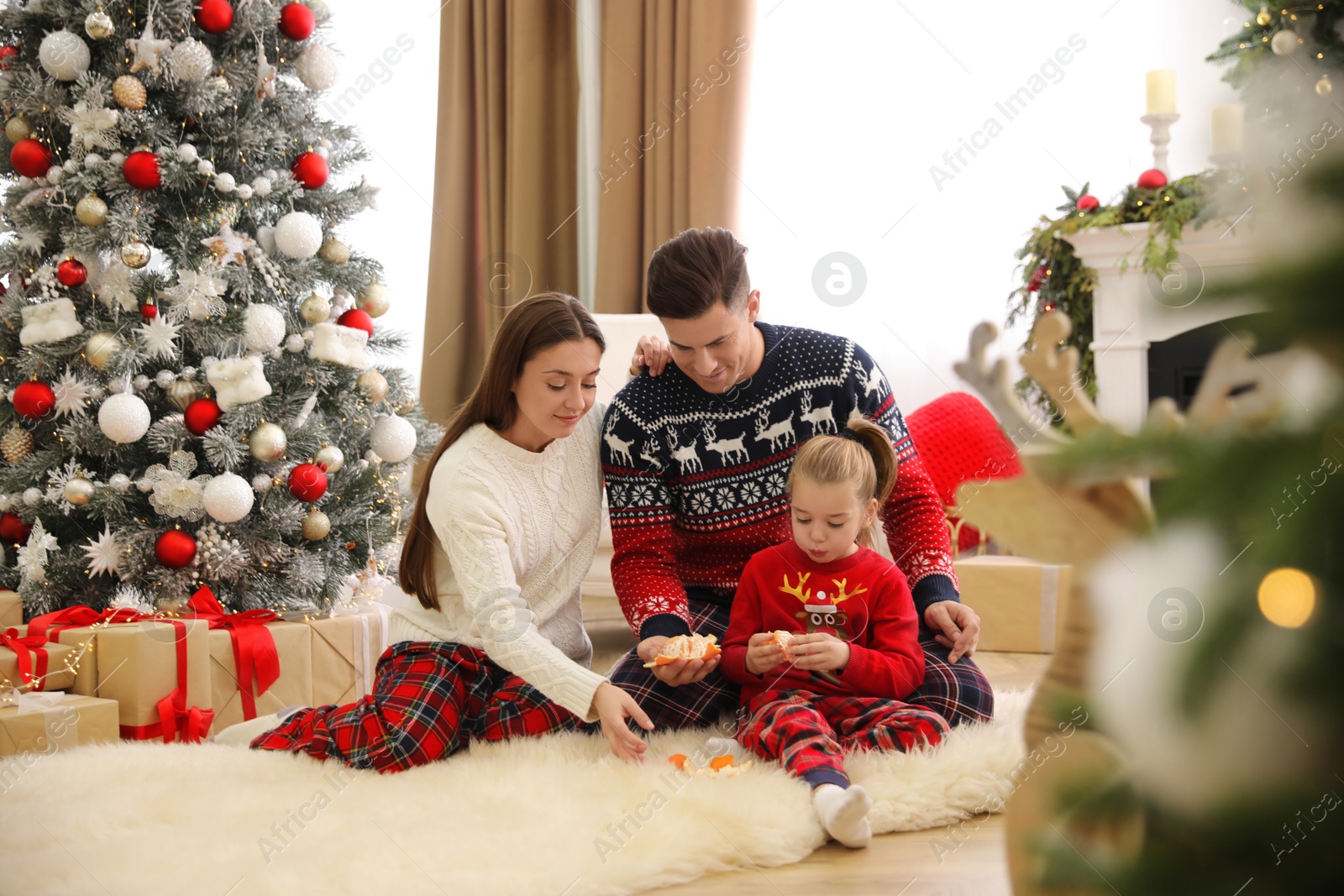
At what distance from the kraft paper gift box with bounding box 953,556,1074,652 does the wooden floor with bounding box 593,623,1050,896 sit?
1255mm

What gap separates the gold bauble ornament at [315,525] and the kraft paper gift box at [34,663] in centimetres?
53

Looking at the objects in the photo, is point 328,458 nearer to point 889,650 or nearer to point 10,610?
point 10,610

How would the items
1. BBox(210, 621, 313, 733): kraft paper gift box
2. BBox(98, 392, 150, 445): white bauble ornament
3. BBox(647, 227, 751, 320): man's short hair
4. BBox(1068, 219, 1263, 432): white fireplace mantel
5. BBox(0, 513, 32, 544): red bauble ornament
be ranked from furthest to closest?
BBox(1068, 219, 1263, 432): white fireplace mantel, BBox(0, 513, 32, 544): red bauble ornament, BBox(98, 392, 150, 445): white bauble ornament, BBox(210, 621, 313, 733): kraft paper gift box, BBox(647, 227, 751, 320): man's short hair

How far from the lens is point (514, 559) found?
1703 mm

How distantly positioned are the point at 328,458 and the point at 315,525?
148 millimetres

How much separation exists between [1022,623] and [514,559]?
143cm

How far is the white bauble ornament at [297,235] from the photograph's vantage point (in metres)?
2.26

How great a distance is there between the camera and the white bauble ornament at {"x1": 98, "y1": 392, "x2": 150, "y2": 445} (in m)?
2.06

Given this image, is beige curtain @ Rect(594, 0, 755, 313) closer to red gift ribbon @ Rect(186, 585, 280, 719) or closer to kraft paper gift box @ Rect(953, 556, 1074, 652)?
kraft paper gift box @ Rect(953, 556, 1074, 652)

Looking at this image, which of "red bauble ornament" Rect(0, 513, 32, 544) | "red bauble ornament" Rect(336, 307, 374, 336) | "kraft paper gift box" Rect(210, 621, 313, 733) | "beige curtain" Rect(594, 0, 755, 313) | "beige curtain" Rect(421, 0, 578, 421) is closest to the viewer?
"kraft paper gift box" Rect(210, 621, 313, 733)

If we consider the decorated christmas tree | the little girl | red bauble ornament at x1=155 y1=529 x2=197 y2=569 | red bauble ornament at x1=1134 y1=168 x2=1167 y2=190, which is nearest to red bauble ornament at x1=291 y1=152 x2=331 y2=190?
the decorated christmas tree

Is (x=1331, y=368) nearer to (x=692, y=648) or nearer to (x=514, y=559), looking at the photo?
(x=692, y=648)

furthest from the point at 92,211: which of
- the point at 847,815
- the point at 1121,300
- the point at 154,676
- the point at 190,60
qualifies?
the point at 1121,300

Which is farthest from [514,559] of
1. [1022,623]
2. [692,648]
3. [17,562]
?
[1022,623]
